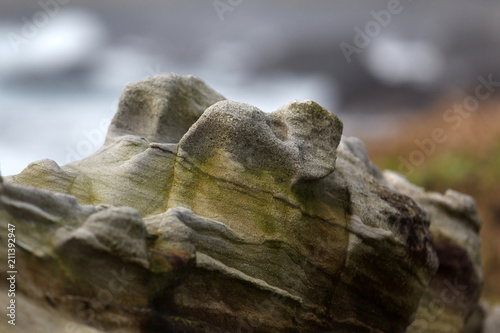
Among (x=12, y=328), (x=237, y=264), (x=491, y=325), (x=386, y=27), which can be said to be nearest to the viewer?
(x=12, y=328)

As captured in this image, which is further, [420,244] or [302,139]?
[420,244]

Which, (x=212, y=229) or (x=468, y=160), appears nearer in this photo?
(x=212, y=229)

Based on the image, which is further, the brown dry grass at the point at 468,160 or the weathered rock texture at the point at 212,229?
the brown dry grass at the point at 468,160

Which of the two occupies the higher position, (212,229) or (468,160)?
(468,160)

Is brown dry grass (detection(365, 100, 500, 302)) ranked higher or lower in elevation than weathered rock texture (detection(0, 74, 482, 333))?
higher

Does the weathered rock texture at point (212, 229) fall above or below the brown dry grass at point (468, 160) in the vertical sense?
below

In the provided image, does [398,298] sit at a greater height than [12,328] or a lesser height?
greater

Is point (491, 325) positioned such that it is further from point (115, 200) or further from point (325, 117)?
point (115, 200)

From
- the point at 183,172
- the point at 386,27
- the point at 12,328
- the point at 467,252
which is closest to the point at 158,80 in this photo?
the point at 183,172
